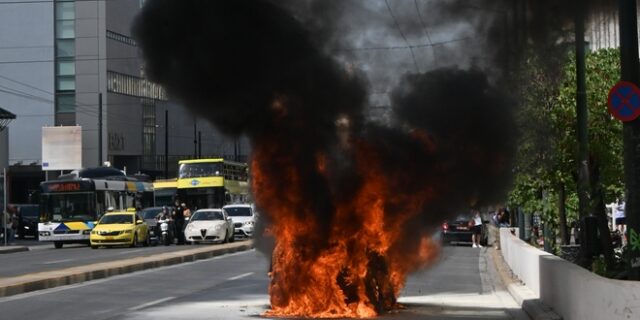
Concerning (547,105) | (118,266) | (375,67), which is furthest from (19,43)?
(375,67)

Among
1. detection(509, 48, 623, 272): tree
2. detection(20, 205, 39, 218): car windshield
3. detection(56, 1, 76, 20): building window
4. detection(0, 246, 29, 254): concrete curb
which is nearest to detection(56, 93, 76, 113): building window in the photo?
detection(56, 1, 76, 20): building window

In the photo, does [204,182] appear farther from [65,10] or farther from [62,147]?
[65,10]

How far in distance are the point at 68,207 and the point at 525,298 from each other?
1095 inches

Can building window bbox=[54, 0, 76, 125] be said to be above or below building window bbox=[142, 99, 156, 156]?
above

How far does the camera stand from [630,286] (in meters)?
8.73

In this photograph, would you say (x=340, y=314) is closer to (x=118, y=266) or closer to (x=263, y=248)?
(x=263, y=248)

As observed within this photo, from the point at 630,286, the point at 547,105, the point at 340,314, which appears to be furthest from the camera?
the point at 547,105

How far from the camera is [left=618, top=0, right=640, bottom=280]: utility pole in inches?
434

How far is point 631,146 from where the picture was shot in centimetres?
1116

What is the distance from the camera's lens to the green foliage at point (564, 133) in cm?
1998

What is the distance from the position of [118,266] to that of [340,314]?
11.2 meters

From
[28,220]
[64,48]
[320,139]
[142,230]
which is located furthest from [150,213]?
[320,139]

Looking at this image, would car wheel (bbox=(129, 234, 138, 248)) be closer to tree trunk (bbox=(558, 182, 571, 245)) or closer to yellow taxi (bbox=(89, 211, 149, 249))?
yellow taxi (bbox=(89, 211, 149, 249))

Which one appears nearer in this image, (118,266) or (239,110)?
(239,110)
